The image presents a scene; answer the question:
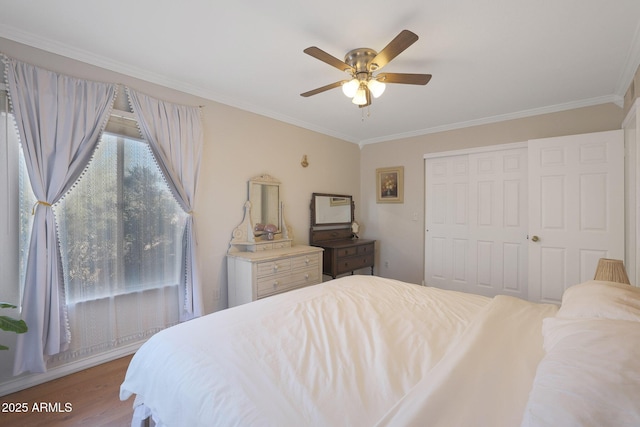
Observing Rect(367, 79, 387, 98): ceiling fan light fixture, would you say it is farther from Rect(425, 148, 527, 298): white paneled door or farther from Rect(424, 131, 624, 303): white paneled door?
Rect(425, 148, 527, 298): white paneled door

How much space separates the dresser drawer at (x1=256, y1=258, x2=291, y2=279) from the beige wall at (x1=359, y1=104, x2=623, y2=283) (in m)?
2.09

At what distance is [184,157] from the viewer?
268cm

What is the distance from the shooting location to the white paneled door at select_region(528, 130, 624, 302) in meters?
2.86

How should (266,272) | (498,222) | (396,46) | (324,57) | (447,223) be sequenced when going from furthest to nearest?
(447,223)
(498,222)
(266,272)
(324,57)
(396,46)

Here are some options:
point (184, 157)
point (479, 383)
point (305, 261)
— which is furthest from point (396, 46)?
point (305, 261)

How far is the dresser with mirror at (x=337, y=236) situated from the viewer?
390 cm

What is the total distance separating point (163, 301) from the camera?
2.62 meters

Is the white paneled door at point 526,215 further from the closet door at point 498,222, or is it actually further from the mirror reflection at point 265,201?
the mirror reflection at point 265,201

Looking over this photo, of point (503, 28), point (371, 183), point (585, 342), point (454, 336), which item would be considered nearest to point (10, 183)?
point (454, 336)

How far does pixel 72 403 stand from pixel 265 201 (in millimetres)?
2311

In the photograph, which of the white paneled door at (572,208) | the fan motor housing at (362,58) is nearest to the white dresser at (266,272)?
the fan motor housing at (362,58)

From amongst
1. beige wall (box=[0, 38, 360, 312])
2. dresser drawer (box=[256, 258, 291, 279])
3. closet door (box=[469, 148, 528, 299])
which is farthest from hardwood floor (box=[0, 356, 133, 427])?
closet door (box=[469, 148, 528, 299])

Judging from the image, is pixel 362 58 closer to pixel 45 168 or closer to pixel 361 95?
pixel 361 95

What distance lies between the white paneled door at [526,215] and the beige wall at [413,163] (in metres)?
0.14
